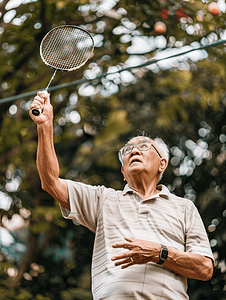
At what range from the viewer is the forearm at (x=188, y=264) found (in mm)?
2422

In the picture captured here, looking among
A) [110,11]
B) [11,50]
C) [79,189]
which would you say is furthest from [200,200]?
[79,189]

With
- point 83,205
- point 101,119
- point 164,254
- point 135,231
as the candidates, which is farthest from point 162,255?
point 101,119

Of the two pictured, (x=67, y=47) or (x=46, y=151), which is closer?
(x=46, y=151)

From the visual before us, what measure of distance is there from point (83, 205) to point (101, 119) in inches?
161

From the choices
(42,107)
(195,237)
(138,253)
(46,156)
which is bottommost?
(195,237)

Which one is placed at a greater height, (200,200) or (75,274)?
(200,200)

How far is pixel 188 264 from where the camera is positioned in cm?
246

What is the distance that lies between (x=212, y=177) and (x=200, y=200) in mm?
465

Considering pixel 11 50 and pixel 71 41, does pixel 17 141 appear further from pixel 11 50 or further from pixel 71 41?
pixel 71 41

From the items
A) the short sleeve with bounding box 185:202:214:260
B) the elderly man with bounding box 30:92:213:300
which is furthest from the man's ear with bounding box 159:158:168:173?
the short sleeve with bounding box 185:202:214:260

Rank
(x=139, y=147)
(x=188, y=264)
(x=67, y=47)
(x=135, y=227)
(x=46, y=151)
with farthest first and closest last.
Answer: (x=67, y=47) < (x=139, y=147) < (x=135, y=227) < (x=46, y=151) < (x=188, y=264)

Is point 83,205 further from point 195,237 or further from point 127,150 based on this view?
point 195,237

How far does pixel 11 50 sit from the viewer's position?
234 inches

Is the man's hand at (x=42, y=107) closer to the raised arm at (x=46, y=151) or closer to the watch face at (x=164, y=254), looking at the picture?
the raised arm at (x=46, y=151)
